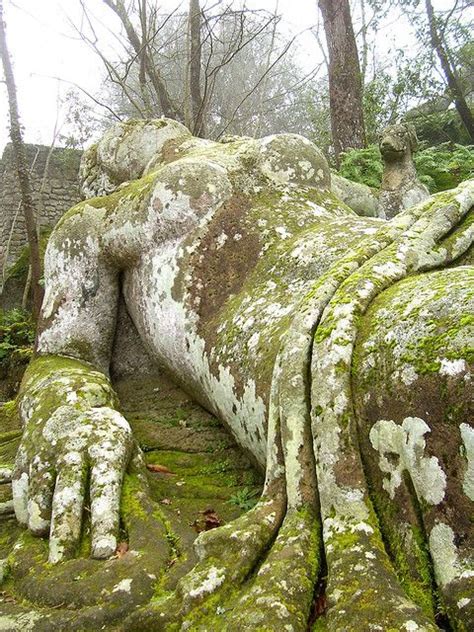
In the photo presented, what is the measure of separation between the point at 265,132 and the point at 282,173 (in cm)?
2078

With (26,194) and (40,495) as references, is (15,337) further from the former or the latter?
(40,495)

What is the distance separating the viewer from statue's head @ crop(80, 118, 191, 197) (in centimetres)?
487

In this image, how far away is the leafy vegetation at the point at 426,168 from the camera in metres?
9.16

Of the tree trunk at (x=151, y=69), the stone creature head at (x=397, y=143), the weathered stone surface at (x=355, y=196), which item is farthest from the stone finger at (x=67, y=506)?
the tree trunk at (x=151, y=69)

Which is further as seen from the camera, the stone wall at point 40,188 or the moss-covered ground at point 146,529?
the stone wall at point 40,188

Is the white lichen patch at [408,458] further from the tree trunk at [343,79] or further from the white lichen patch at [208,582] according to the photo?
the tree trunk at [343,79]

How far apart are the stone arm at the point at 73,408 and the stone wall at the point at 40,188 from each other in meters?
13.8

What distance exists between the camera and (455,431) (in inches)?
60.2

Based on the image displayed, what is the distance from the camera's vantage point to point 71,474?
245cm

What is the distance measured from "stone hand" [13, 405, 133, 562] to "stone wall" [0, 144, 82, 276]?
50.1 ft

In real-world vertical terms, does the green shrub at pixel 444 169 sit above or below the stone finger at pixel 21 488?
above

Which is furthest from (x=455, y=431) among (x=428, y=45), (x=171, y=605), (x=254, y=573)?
(x=428, y=45)

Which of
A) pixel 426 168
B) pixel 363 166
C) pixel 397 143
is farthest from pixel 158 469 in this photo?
pixel 426 168

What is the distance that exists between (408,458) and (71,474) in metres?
1.47
